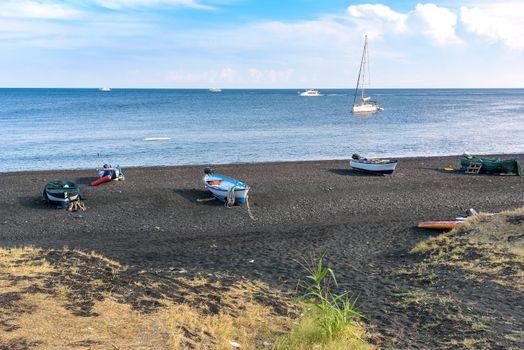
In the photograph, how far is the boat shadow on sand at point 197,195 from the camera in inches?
909

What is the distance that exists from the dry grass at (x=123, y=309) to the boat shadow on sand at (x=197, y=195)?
1065cm

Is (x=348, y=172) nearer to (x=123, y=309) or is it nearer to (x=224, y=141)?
(x=224, y=141)

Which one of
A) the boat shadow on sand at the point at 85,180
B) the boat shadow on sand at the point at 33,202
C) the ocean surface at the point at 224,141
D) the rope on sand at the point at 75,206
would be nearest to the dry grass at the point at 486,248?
the rope on sand at the point at 75,206

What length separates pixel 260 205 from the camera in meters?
22.8

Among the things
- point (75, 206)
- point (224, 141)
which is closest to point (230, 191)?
point (75, 206)

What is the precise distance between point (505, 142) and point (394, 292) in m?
45.8

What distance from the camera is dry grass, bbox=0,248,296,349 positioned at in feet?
25.6

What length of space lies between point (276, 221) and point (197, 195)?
545 centimetres

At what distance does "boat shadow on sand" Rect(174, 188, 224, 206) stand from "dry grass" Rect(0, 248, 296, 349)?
34.9ft

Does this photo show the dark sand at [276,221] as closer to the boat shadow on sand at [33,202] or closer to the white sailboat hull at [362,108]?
the boat shadow on sand at [33,202]

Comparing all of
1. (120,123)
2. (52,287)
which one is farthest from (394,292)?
(120,123)

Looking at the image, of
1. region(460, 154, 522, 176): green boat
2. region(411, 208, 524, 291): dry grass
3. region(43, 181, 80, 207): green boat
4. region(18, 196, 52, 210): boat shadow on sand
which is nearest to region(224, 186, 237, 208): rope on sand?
region(43, 181, 80, 207): green boat

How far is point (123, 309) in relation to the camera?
9141 millimetres

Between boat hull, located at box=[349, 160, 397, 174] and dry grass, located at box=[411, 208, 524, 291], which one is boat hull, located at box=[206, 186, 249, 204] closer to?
dry grass, located at box=[411, 208, 524, 291]
